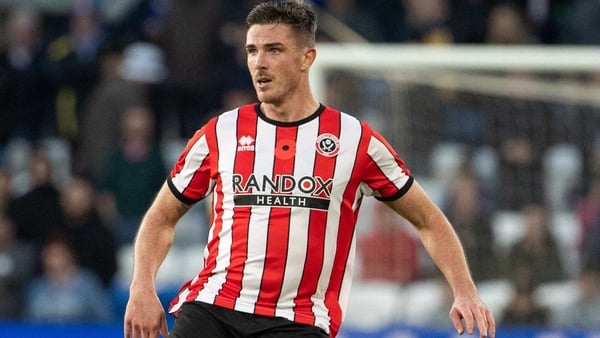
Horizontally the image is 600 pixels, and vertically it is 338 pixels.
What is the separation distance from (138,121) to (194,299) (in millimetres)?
6103

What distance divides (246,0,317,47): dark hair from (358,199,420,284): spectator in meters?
4.63

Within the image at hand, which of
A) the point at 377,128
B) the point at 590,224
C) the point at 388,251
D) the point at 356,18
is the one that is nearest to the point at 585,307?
the point at 590,224

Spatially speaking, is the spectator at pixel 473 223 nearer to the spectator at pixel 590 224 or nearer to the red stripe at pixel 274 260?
the spectator at pixel 590 224

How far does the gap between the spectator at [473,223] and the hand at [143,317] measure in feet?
16.2

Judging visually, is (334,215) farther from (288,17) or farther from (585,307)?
(585,307)

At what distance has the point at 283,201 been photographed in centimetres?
478

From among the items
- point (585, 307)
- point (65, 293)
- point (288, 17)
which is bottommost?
point (65, 293)

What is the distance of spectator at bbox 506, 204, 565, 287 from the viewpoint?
9.30m

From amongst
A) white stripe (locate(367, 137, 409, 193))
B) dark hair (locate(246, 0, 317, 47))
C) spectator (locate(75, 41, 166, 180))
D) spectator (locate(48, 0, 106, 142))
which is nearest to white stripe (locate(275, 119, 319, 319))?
white stripe (locate(367, 137, 409, 193))

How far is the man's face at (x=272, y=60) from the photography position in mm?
4828

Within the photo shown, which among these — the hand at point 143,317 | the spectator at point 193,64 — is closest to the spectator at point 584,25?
the spectator at point 193,64

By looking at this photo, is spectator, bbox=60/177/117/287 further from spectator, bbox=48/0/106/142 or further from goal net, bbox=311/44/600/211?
goal net, bbox=311/44/600/211

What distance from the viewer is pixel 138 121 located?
10.8 meters

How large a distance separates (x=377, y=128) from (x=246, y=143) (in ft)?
16.0
